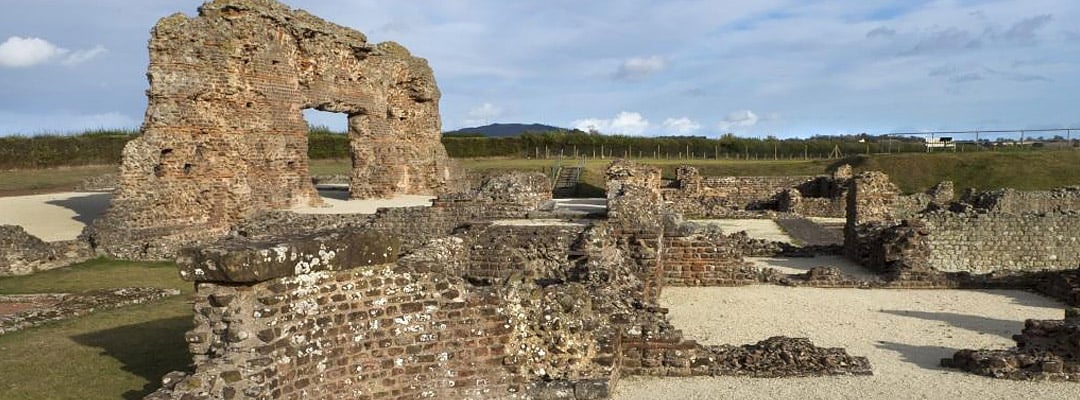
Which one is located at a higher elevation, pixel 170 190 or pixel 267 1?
pixel 267 1

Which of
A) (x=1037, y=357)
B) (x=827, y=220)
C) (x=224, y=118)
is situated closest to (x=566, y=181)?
(x=827, y=220)

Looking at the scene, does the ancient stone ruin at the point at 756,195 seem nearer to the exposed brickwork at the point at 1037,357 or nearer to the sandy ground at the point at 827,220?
the sandy ground at the point at 827,220

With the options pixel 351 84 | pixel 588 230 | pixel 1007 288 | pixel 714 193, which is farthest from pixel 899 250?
pixel 714 193

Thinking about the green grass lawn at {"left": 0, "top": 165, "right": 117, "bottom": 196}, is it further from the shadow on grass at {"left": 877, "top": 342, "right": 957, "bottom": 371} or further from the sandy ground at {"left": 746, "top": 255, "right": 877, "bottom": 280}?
the shadow on grass at {"left": 877, "top": 342, "right": 957, "bottom": 371}

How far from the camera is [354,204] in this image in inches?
1032

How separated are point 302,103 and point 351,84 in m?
3.05

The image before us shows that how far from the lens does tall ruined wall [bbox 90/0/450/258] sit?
19.0m

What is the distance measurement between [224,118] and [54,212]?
1085 centimetres

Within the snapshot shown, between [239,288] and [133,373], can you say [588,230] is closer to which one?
[133,373]

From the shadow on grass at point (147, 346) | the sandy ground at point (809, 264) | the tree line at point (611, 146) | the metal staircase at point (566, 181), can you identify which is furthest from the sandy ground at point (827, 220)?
the tree line at point (611, 146)

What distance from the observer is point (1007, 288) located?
13766 mm

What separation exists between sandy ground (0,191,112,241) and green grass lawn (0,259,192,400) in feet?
37.7

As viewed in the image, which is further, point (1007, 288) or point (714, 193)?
point (714, 193)

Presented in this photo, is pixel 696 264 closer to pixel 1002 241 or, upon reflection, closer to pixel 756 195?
pixel 1002 241
